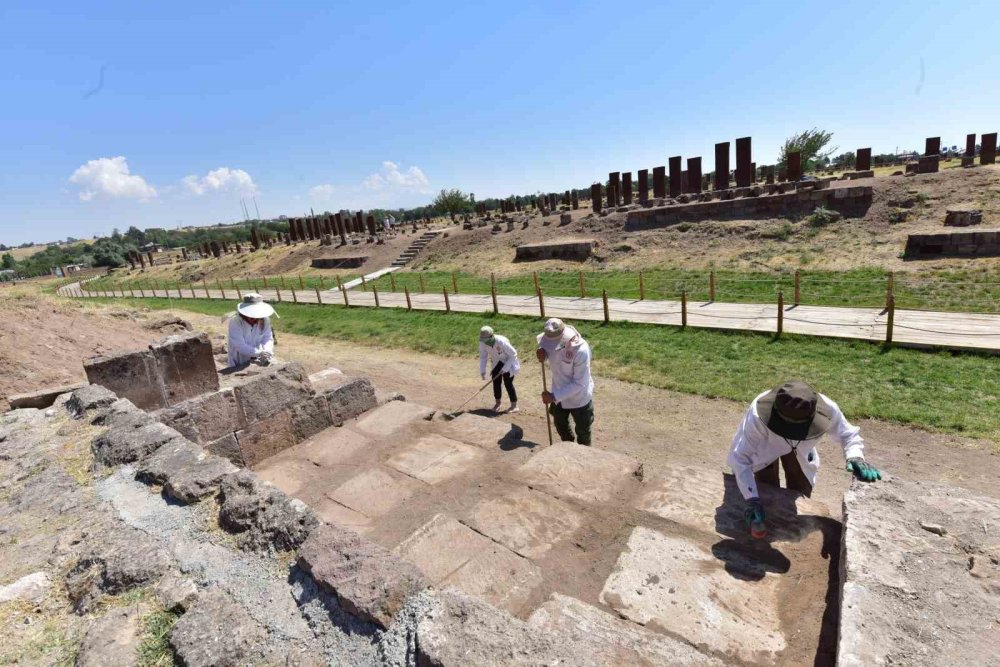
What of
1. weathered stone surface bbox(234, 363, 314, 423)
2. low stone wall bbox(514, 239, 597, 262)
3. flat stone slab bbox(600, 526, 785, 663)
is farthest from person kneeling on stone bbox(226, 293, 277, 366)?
low stone wall bbox(514, 239, 597, 262)

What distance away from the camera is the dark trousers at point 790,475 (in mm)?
4153

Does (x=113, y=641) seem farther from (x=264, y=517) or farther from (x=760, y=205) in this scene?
(x=760, y=205)

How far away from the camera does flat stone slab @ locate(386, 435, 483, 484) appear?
17.0 ft

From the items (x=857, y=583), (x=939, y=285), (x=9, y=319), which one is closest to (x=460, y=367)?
(x=9, y=319)

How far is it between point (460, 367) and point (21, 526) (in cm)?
910

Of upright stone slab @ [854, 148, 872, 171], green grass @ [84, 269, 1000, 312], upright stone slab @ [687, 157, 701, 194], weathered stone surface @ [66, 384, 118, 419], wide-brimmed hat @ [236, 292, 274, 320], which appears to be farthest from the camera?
upright stone slab @ [687, 157, 701, 194]

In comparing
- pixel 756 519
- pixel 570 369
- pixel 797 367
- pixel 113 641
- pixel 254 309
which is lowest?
pixel 797 367

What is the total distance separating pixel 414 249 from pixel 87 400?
94.1 ft

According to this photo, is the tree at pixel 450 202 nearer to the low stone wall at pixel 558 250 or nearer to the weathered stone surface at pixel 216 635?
the low stone wall at pixel 558 250

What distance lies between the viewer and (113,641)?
240cm

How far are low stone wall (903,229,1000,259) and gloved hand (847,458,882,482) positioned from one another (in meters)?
15.6

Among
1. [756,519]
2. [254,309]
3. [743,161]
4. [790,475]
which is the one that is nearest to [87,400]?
[254,309]

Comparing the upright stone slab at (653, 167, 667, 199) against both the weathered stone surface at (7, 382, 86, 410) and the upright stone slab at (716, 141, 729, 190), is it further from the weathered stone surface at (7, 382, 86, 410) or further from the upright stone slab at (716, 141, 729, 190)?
the weathered stone surface at (7, 382, 86, 410)

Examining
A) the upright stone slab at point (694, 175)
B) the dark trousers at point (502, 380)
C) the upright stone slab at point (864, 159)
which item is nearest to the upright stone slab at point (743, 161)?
the upright stone slab at point (694, 175)
